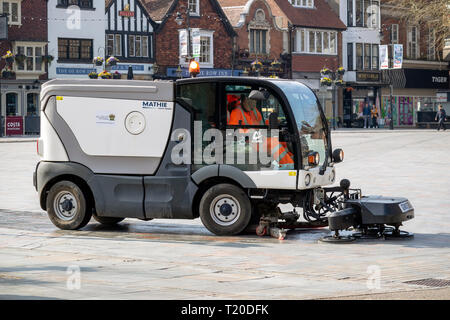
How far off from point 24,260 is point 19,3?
4671 centimetres

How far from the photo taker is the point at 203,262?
34.4 ft

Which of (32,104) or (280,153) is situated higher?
(32,104)

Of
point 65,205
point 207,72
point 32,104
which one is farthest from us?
point 207,72

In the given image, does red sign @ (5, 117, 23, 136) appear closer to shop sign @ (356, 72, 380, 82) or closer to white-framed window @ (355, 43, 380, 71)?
shop sign @ (356, 72, 380, 82)

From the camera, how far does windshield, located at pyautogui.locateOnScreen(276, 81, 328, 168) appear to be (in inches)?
508

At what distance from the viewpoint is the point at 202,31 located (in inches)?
2498

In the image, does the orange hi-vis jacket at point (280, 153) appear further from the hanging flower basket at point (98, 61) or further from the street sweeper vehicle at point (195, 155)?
the hanging flower basket at point (98, 61)

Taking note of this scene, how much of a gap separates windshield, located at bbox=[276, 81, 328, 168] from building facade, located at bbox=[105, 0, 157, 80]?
4557cm

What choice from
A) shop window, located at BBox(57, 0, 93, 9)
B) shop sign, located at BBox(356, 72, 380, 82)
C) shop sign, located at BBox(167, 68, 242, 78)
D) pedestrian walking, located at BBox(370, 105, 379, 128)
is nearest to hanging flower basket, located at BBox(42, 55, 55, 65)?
shop window, located at BBox(57, 0, 93, 9)

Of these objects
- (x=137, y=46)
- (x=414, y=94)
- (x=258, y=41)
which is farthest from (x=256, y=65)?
(x=414, y=94)

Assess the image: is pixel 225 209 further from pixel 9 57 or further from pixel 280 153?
pixel 9 57

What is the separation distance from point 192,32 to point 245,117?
46.4m

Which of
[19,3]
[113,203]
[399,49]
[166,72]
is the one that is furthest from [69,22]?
[113,203]
